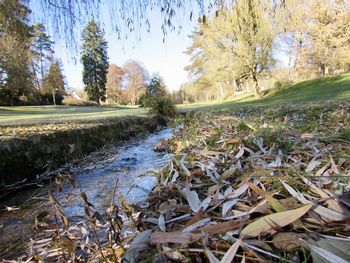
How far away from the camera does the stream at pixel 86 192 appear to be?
1932 mm

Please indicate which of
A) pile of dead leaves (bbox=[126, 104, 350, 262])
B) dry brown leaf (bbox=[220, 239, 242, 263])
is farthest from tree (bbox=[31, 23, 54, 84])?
dry brown leaf (bbox=[220, 239, 242, 263])

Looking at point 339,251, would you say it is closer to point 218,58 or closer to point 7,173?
point 7,173

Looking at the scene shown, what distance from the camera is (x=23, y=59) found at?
29.6 ft

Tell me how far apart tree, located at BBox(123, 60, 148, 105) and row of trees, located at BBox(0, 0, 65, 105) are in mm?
13709

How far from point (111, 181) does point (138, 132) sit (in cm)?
441

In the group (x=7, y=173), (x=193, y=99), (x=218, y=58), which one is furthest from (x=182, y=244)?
(x=193, y=99)

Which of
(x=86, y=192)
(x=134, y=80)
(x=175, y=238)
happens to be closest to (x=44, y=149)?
(x=86, y=192)

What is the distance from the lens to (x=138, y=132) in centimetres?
750

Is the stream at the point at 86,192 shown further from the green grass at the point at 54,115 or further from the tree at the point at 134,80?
the tree at the point at 134,80

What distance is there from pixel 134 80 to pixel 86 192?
132 ft

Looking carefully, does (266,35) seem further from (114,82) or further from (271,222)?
(114,82)

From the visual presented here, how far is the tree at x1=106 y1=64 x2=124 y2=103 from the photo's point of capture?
134 feet

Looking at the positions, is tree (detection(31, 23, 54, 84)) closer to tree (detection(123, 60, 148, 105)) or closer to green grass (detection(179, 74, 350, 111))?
green grass (detection(179, 74, 350, 111))

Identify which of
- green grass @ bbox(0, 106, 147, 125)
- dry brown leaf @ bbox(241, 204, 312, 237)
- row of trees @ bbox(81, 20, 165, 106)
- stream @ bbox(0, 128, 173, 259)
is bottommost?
stream @ bbox(0, 128, 173, 259)
